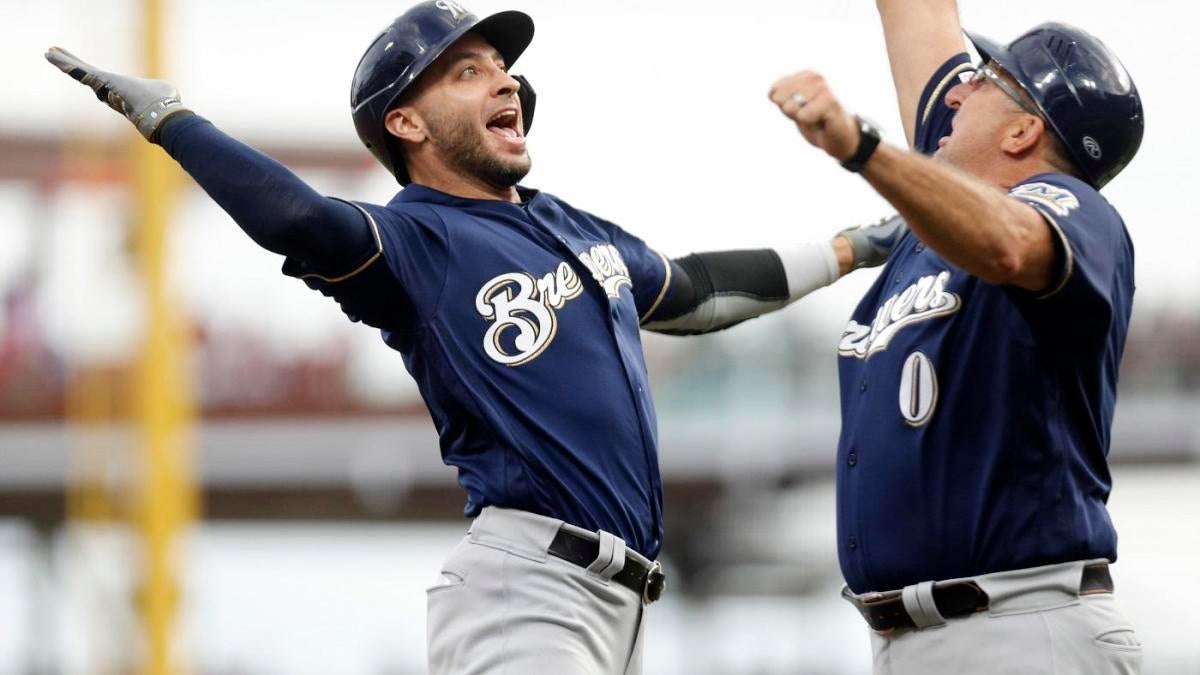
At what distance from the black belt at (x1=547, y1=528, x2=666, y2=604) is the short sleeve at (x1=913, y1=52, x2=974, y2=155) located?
124 cm

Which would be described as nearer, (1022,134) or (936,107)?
(1022,134)

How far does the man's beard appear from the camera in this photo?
4312mm

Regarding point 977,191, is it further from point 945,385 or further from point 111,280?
point 111,280

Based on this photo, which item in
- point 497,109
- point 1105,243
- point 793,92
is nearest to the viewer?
point 793,92

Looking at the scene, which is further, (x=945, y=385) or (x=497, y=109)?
(x=497, y=109)

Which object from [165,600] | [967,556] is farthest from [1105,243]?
[165,600]

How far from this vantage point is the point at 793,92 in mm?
3344

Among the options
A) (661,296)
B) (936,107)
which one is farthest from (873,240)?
(661,296)

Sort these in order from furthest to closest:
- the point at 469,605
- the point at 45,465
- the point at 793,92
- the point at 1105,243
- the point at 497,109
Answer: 1. the point at 45,465
2. the point at 497,109
3. the point at 469,605
4. the point at 1105,243
5. the point at 793,92

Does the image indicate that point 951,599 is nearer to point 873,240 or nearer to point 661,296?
point 661,296

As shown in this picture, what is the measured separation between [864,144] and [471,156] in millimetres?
1220

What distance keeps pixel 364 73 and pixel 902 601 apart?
5.83 ft

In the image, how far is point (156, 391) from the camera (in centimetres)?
836

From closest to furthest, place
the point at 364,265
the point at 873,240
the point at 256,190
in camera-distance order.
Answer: the point at 256,190 → the point at 364,265 → the point at 873,240
